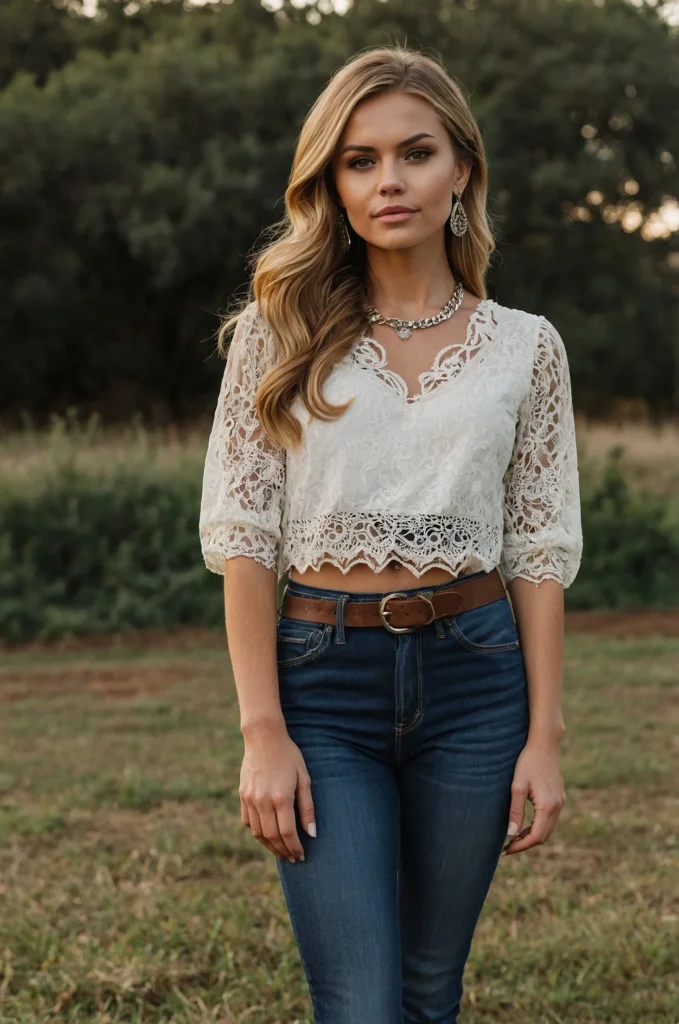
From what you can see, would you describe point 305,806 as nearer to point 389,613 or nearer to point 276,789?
point 276,789

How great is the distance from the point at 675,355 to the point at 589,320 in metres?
3.48

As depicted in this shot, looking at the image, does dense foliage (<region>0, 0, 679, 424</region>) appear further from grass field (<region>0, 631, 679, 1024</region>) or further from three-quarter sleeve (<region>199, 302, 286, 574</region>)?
three-quarter sleeve (<region>199, 302, 286, 574</region>)

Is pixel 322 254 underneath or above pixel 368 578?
above

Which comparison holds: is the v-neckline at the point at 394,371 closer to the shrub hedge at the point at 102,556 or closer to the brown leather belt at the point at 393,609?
the brown leather belt at the point at 393,609

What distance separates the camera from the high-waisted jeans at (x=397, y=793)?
6.62 ft

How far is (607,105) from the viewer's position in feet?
88.9

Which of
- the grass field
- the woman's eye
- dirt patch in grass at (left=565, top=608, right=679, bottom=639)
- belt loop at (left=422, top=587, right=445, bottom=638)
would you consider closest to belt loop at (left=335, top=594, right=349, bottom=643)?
belt loop at (left=422, top=587, right=445, bottom=638)

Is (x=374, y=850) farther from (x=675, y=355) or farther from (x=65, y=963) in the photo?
(x=675, y=355)

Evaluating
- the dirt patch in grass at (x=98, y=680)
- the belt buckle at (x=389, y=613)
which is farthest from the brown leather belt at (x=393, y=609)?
the dirt patch in grass at (x=98, y=680)

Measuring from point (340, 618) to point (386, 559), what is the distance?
5.2 inches

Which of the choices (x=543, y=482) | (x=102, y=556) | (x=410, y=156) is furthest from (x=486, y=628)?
(x=102, y=556)

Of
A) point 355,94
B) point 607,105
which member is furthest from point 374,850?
point 607,105

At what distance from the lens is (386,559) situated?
212 centimetres

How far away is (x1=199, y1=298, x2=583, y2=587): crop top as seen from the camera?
2127mm
